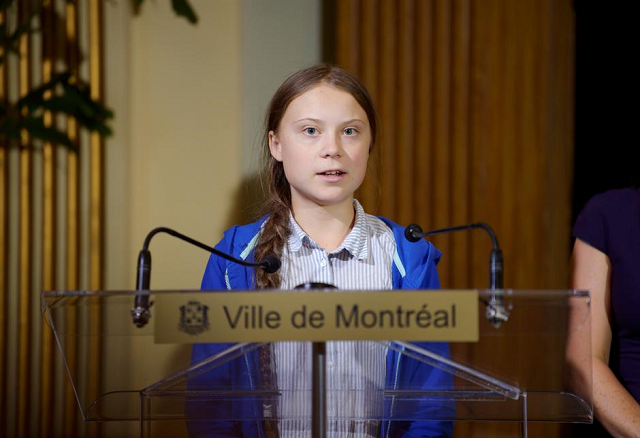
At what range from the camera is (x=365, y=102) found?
6.34 feet

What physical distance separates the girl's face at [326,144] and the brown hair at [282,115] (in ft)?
0.12

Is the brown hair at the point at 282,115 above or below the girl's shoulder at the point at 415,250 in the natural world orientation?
above

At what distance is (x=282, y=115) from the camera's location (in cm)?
193

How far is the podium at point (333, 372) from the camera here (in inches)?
49.9

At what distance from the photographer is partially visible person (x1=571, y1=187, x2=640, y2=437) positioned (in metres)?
1.99

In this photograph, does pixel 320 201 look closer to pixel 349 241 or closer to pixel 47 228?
pixel 349 241

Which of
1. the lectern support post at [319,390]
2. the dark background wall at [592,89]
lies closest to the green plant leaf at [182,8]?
the dark background wall at [592,89]

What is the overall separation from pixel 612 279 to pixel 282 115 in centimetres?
97

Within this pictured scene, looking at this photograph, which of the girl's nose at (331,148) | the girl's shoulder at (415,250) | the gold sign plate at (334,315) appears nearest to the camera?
the gold sign plate at (334,315)

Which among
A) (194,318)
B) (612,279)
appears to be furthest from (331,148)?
(612,279)

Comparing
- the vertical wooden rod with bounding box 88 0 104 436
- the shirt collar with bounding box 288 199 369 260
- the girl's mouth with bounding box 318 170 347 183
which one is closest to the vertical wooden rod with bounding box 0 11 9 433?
the vertical wooden rod with bounding box 88 0 104 436

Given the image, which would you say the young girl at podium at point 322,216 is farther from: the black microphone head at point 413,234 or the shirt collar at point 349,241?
the black microphone head at point 413,234

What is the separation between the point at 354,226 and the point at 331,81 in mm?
364

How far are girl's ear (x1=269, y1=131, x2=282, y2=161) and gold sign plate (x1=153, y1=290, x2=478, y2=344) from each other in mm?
804
